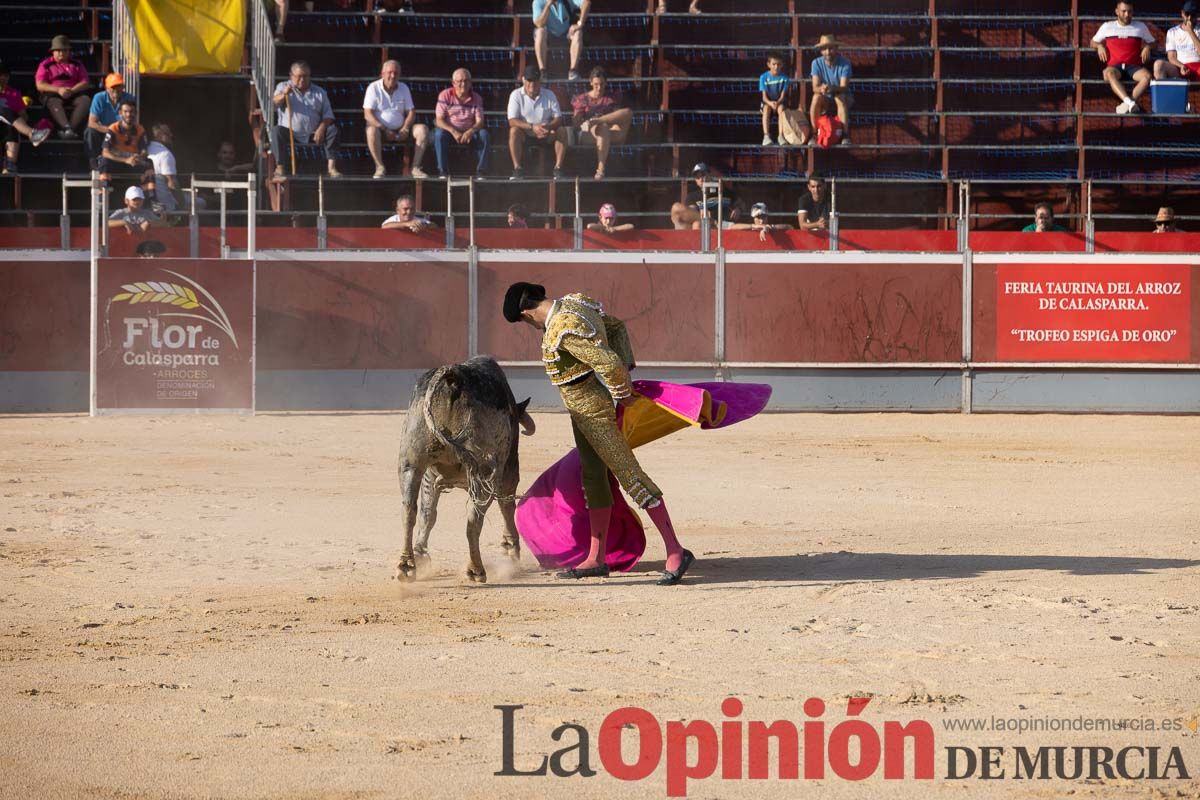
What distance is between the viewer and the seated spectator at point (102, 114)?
15555mm

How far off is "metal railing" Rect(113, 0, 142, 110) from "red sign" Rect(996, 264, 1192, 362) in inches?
376

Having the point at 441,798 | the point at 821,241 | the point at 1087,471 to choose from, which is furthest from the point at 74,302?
the point at 441,798

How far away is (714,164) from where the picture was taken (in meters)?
17.3

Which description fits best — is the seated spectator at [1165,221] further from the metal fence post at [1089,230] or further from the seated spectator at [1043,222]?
the seated spectator at [1043,222]

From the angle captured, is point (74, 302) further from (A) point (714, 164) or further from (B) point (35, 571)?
(B) point (35, 571)

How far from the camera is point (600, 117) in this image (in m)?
16.6

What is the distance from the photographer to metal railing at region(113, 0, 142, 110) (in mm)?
16766

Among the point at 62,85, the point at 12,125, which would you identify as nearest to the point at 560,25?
the point at 62,85

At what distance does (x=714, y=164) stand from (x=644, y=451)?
646cm

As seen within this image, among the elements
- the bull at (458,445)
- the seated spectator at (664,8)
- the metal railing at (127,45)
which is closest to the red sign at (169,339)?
the metal railing at (127,45)

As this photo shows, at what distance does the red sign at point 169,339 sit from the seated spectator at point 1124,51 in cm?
1028

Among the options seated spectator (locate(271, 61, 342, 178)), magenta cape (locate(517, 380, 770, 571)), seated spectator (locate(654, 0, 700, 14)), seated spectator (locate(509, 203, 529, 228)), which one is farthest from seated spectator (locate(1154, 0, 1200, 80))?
magenta cape (locate(517, 380, 770, 571))

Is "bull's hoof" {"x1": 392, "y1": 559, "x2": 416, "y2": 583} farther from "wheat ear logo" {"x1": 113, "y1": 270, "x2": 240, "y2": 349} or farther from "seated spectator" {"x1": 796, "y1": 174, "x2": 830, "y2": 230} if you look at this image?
"seated spectator" {"x1": 796, "y1": 174, "x2": 830, "y2": 230}

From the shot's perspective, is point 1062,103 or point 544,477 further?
point 1062,103
